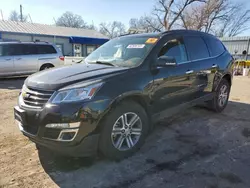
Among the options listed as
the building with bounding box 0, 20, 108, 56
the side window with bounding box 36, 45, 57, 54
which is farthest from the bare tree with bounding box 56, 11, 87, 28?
the side window with bounding box 36, 45, 57, 54

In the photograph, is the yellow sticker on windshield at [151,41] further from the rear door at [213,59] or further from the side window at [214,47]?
the side window at [214,47]

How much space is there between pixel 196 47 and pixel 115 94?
8.19 feet

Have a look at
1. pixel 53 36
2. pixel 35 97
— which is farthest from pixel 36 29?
pixel 35 97

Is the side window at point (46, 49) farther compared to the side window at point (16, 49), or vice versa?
the side window at point (46, 49)

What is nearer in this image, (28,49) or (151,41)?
(151,41)

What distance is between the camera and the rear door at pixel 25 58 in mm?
10539

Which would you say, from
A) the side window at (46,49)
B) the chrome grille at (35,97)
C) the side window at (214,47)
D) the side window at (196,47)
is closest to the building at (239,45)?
the side window at (214,47)

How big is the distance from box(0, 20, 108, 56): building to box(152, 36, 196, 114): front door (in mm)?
25033

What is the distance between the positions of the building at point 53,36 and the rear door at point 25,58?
16011 millimetres

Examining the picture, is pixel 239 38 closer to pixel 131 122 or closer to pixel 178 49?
pixel 178 49

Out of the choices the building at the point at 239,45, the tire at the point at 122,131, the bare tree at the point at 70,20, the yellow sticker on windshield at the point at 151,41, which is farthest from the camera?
the bare tree at the point at 70,20

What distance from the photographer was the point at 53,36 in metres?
27.5

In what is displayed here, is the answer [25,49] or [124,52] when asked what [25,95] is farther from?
[25,49]

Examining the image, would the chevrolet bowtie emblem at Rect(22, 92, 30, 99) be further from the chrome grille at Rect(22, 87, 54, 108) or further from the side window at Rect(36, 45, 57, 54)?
the side window at Rect(36, 45, 57, 54)
